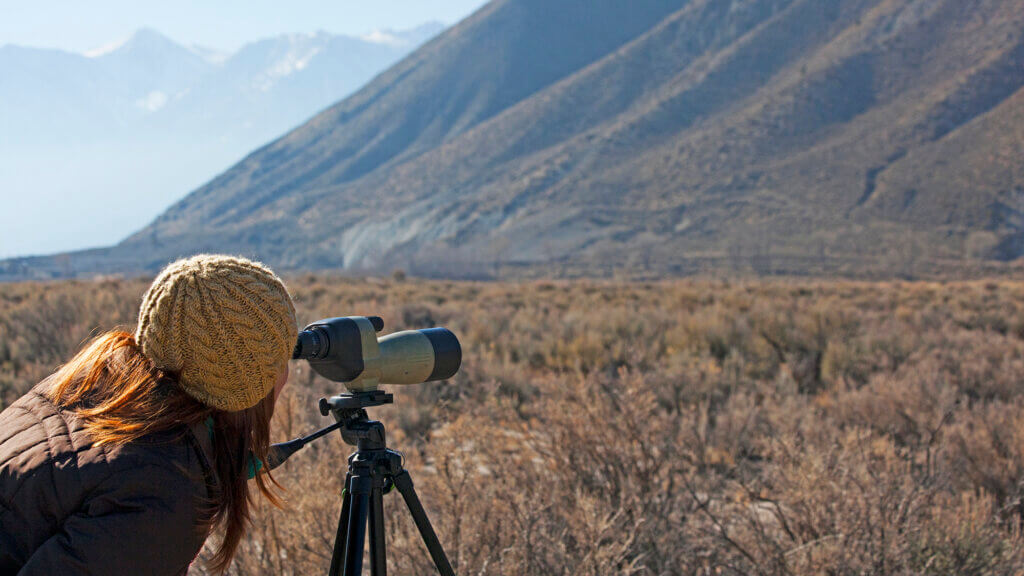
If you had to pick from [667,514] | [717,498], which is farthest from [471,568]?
[717,498]

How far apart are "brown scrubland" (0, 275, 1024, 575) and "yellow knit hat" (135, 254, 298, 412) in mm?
1344

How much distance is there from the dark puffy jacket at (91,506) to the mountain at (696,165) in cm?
4486

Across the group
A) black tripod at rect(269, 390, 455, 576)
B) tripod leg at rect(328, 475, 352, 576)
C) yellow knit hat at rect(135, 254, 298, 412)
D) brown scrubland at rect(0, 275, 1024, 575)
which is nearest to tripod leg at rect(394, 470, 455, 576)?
black tripod at rect(269, 390, 455, 576)

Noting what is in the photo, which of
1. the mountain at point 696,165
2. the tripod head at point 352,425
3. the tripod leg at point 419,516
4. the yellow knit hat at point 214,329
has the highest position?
the yellow knit hat at point 214,329

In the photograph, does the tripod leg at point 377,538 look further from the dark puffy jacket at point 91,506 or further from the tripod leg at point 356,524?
the dark puffy jacket at point 91,506

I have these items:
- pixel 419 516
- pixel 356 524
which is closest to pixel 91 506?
pixel 356 524

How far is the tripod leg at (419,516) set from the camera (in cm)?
175

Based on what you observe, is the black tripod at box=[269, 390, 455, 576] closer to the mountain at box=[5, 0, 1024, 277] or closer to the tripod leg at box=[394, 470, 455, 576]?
the tripod leg at box=[394, 470, 455, 576]

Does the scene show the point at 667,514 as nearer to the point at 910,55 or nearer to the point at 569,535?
the point at 569,535

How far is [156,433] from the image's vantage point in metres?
1.34

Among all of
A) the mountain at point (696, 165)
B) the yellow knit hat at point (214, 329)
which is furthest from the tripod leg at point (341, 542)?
the mountain at point (696, 165)

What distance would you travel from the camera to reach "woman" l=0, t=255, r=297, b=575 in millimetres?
1224

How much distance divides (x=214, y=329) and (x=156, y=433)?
0.21 meters

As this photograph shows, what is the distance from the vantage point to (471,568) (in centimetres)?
267
